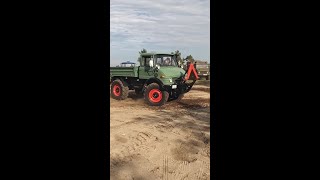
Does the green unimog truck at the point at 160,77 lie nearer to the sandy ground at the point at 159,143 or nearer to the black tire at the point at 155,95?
the black tire at the point at 155,95

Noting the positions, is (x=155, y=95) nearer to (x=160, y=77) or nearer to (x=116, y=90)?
(x=160, y=77)

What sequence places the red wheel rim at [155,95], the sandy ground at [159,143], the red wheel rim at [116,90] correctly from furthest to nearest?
the red wheel rim at [116,90], the red wheel rim at [155,95], the sandy ground at [159,143]

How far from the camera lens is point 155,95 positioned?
10.4 m

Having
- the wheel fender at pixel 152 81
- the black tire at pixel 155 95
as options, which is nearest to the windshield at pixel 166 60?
the wheel fender at pixel 152 81

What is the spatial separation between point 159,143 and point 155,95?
4.31 m

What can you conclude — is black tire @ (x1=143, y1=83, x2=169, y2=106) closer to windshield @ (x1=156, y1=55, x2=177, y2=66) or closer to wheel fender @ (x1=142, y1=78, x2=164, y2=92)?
wheel fender @ (x1=142, y1=78, x2=164, y2=92)

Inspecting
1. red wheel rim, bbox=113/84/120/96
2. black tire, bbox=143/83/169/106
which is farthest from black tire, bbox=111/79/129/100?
black tire, bbox=143/83/169/106

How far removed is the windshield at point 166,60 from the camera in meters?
10.4

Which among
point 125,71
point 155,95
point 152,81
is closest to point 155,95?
point 155,95

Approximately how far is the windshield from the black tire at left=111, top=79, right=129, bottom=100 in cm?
186

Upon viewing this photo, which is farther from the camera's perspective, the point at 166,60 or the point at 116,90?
the point at 116,90
